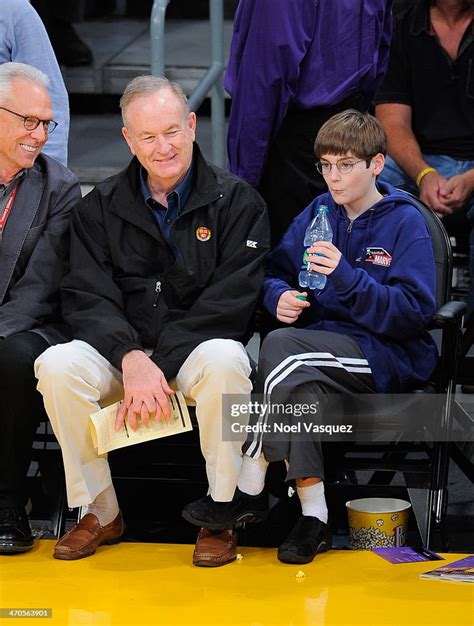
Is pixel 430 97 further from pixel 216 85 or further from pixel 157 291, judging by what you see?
pixel 157 291

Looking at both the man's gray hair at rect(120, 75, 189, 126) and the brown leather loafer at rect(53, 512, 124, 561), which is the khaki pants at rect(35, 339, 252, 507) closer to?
the brown leather loafer at rect(53, 512, 124, 561)

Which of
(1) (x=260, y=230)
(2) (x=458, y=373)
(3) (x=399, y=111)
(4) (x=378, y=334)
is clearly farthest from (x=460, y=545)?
(3) (x=399, y=111)

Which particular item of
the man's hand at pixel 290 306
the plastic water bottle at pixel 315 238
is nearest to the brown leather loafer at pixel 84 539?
the man's hand at pixel 290 306

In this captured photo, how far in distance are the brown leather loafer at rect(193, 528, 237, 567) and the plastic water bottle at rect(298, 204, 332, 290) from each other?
739 millimetres

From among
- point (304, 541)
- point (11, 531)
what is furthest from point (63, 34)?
point (304, 541)

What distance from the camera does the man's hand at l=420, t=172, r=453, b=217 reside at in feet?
15.0

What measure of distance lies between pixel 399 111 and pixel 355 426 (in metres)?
1.50

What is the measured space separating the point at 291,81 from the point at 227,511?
142 cm

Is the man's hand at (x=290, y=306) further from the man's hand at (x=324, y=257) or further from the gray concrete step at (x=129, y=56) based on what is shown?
the gray concrete step at (x=129, y=56)

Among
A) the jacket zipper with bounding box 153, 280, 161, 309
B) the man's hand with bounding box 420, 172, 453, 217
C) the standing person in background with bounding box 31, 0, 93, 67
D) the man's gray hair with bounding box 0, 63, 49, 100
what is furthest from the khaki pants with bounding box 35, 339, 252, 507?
the standing person in background with bounding box 31, 0, 93, 67

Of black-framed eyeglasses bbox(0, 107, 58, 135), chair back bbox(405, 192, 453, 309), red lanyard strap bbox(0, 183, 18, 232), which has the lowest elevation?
chair back bbox(405, 192, 453, 309)

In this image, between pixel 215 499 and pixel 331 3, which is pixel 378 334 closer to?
pixel 215 499

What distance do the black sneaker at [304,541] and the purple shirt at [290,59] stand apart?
4.17 feet

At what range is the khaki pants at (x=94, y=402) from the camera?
357 centimetres
